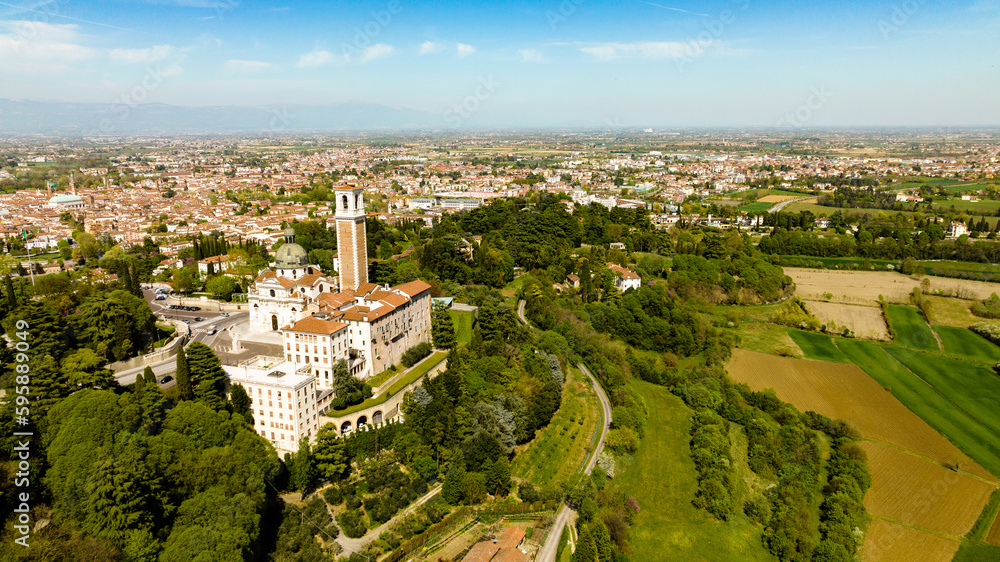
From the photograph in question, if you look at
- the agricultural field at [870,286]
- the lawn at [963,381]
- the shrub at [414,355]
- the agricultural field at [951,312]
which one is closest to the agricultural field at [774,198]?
the agricultural field at [870,286]

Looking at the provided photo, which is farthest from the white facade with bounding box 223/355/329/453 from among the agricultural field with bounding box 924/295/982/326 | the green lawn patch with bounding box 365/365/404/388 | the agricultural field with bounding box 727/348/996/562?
the agricultural field with bounding box 924/295/982/326

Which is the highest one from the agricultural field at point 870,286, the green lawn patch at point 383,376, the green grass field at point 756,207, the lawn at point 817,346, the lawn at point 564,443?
the green grass field at point 756,207

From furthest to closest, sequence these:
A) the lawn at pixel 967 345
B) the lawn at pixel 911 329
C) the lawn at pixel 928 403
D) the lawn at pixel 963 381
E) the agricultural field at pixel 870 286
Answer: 1. the agricultural field at pixel 870 286
2. the lawn at pixel 911 329
3. the lawn at pixel 967 345
4. the lawn at pixel 963 381
5. the lawn at pixel 928 403

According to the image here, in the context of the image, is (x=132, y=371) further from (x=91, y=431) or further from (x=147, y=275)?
(x=147, y=275)

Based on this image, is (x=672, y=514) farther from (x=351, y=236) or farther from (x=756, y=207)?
(x=756, y=207)

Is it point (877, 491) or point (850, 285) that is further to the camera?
point (850, 285)

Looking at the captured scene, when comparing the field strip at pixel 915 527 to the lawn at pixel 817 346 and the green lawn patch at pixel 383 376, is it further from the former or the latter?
the green lawn patch at pixel 383 376

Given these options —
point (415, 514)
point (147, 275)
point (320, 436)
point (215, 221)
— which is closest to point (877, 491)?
point (415, 514)
